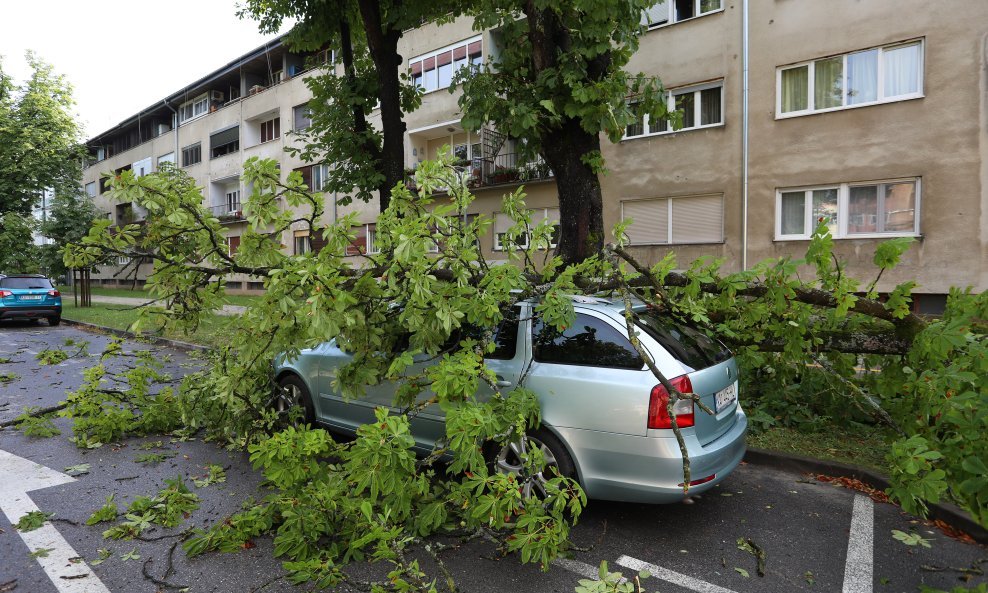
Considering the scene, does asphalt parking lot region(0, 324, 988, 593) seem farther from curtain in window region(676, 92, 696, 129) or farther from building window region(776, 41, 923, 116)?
curtain in window region(676, 92, 696, 129)

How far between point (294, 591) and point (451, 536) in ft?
3.28

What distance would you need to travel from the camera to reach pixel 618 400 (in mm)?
3584

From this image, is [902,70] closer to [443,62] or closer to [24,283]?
[443,62]

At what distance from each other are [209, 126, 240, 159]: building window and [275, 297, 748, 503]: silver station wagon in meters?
32.7

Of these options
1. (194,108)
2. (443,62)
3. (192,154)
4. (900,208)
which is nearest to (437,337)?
(900,208)

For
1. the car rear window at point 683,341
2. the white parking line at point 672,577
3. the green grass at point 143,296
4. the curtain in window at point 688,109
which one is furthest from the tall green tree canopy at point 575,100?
the curtain in window at point 688,109

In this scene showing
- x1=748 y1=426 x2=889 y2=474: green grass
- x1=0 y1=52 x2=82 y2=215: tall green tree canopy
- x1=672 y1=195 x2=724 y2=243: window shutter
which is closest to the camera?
x1=748 y1=426 x2=889 y2=474: green grass

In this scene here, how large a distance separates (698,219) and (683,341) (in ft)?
Result: 42.0

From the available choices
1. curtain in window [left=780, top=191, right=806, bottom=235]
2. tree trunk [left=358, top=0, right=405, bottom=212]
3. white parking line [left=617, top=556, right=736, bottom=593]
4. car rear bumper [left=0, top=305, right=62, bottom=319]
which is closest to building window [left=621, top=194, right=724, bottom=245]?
curtain in window [left=780, top=191, right=806, bottom=235]

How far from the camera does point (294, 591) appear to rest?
9.98 feet

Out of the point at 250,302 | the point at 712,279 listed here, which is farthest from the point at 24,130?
the point at 712,279

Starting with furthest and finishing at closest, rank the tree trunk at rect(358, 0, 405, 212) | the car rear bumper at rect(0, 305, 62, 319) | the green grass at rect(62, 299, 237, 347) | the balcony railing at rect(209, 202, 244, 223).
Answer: the balcony railing at rect(209, 202, 244, 223)
the car rear bumper at rect(0, 305, 62, 319)
the tree trunk at rect(358, 0, 405, 212)
the green grass at rect(62, 299, 237, 347)

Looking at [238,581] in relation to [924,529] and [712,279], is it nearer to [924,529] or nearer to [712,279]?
[712,279]

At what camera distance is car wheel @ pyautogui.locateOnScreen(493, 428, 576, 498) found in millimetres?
3720
